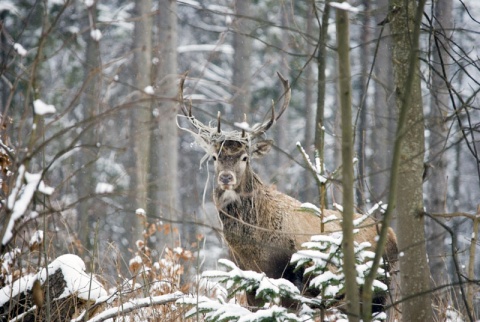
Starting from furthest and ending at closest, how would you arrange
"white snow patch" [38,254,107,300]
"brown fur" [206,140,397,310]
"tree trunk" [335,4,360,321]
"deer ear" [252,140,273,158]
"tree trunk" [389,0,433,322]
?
"deer ear" [252,140,273,158] → "brown fur" [206,140,397,310] → "white snow patch" [38,254,107,300] → "tree trunk" [389,0,433,322] → "tree trunk" [335,4,360,321]

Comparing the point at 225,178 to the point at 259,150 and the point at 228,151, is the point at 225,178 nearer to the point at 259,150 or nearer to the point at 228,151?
the point at 228,151

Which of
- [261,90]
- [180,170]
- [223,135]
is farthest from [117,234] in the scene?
[223,135]

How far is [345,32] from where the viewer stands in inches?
134

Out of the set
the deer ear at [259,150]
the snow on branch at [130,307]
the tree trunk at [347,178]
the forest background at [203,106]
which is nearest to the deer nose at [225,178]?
the deer ear at [259,150]

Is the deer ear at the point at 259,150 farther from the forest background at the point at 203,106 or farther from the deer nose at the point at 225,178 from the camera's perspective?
Result: the forest background at the point at 203,106

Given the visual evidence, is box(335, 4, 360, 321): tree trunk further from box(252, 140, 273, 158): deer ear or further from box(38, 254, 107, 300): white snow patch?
box(252, 140, 273, 158): deer ear

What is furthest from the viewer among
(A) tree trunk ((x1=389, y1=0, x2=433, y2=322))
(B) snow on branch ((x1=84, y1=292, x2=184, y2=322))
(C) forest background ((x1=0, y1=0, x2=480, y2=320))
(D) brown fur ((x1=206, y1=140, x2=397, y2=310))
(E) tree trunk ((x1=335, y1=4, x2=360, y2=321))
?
(C) forest background ((x1=0, y1=0, x2=480, y2=320))

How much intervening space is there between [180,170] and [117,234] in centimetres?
325

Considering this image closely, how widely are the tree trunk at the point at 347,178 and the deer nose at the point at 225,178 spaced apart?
10.9 ft

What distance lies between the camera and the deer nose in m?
6.58

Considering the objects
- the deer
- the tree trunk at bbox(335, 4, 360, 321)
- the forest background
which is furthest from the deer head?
the tree trunk at bbox(335, 4, 360, 321)

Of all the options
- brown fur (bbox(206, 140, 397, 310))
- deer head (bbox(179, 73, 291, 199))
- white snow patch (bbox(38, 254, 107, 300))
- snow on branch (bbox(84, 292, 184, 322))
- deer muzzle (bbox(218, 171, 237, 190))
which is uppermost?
deer head (bbox(179, 73, 291, 199))

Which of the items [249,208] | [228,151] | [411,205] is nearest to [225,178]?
[228,151]

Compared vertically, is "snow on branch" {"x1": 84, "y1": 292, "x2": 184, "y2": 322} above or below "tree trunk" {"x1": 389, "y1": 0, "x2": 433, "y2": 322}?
below
